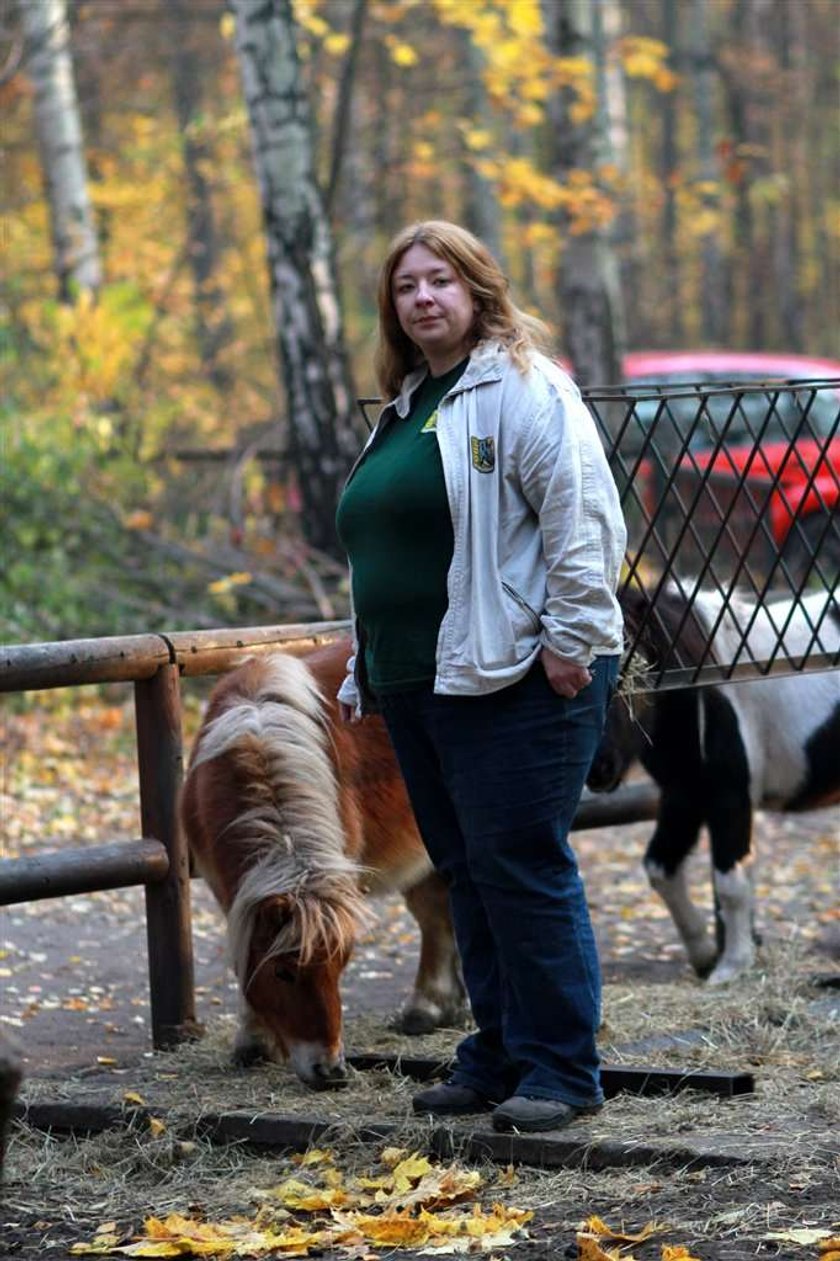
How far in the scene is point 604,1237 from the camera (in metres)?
3.54

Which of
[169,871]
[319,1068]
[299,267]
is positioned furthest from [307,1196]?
[299,267]

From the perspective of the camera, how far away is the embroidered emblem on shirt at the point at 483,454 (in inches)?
159

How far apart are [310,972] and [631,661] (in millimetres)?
1297

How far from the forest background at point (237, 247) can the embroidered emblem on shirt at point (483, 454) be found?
6.26m

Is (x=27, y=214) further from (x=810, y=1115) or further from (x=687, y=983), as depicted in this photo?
(x=810, y=1115)

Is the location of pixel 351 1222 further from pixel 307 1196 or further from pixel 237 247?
pixel 237 247

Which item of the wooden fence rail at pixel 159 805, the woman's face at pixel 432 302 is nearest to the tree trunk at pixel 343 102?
the wooden fence rail at pixel 159 805

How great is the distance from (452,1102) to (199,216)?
19018 millimetres

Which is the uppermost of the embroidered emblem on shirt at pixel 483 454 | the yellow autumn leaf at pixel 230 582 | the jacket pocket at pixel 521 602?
the embroidered emblem on shirt at pixel 483 454

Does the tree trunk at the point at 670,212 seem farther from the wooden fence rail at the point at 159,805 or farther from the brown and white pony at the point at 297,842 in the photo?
the brown and white pony at the point at 297,842

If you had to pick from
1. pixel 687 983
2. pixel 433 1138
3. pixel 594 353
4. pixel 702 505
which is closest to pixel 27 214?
pixel 594 353

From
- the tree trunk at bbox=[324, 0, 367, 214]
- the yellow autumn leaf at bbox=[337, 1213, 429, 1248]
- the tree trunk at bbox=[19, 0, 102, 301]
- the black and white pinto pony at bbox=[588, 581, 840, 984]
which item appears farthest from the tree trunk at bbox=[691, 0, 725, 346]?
the yellow autumn leaf at bbox=[337, 1213, 429, 1248]

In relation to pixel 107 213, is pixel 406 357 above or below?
below

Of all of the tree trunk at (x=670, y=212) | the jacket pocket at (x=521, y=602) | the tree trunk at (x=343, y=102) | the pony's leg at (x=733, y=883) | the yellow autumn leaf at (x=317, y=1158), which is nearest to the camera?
the jacket pocket at (x=521, y=602)
